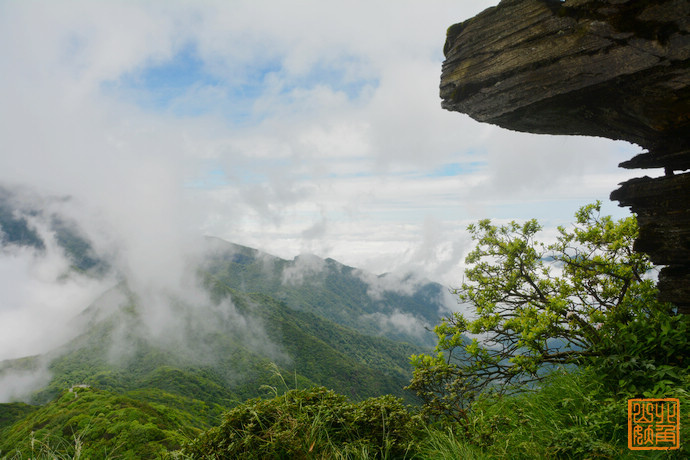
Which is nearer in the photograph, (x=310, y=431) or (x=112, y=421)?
(x=310, y=431)

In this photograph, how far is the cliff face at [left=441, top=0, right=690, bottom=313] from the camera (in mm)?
6117

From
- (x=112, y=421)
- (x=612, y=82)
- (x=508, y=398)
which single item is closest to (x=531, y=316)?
(x=508, y=398)

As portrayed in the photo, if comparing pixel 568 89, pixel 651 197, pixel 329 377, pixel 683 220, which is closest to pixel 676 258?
pixel 683 220

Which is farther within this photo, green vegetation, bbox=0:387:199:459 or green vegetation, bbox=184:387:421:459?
green vegetation, bbox=0:387:199:459

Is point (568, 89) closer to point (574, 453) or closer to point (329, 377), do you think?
point (574, 453)

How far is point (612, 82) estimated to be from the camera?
6.57 meters

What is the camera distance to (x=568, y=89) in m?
6.94

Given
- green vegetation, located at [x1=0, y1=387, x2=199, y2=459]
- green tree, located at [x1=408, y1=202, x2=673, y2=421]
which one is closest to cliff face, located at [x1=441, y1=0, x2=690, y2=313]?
green tree, located at [x1=408, y1=202, x2=673, y2=421]

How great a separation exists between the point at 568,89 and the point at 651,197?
2.78 meters

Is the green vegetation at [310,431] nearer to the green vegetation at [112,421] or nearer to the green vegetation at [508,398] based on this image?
the green vegetation at [508,398]

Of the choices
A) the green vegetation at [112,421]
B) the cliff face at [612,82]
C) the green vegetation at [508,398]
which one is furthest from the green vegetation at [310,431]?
the green vegetation at [112,421]

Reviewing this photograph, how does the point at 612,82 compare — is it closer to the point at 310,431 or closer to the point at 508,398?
the point at 508,398

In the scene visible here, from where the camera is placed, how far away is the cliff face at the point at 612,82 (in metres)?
6.12

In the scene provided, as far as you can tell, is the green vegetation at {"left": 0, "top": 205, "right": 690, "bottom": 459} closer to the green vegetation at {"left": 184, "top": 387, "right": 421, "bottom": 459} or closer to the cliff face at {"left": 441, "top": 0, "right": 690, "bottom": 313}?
the green vegetation at {"left": 184, "top": 387, "right": 421, "bottom": 459}
